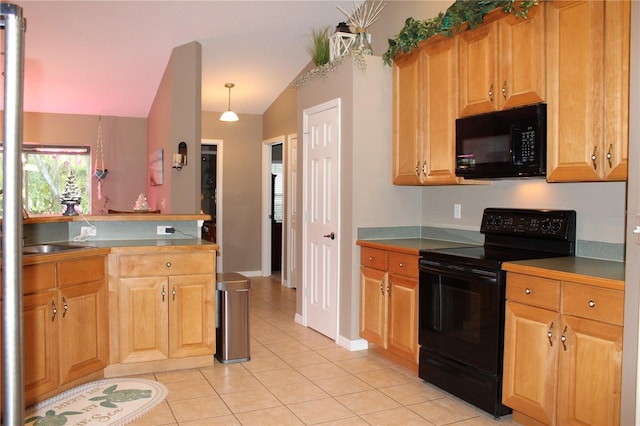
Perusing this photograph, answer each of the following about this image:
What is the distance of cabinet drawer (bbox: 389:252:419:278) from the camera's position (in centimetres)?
369

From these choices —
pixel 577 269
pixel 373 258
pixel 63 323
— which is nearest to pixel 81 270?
pixel 63 323

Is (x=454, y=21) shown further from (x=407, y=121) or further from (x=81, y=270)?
(x=81, y=270)

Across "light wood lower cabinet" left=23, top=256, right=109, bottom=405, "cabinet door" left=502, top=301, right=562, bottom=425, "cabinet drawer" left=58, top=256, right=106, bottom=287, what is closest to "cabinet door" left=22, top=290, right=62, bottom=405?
"light wood lower cabinet" left=23, top=256, right=109, bottom=405

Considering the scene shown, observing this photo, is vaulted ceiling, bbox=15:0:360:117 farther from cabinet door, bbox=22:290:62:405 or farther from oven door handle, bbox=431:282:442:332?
oven door handle, bbox=431:282:442:332

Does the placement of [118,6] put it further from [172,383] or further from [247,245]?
[247,245]

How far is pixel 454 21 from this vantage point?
3.52 m

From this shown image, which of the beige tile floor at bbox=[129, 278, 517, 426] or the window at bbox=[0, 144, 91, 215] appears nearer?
the beige tile floor at bbox=[129, 278, 517, 426]

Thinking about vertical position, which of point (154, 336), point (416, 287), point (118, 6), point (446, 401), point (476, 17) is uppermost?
point (118, 6)

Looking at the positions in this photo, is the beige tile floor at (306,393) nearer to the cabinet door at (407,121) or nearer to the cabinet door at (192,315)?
the cabinet door at (192,315)

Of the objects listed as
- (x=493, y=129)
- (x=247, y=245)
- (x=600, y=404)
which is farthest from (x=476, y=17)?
(x=247, y=245)

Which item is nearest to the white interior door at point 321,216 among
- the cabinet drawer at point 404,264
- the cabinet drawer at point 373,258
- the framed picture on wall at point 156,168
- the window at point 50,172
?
the cabinet drawer at point 373,258

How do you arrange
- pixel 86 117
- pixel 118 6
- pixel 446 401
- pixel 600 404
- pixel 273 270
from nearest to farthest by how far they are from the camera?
pixel 600 404, pixel 446 401, pixel 118 6, pixel 86 117, pixel 273 270

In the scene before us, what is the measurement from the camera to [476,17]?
11.0ft

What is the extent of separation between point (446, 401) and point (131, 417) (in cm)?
184
